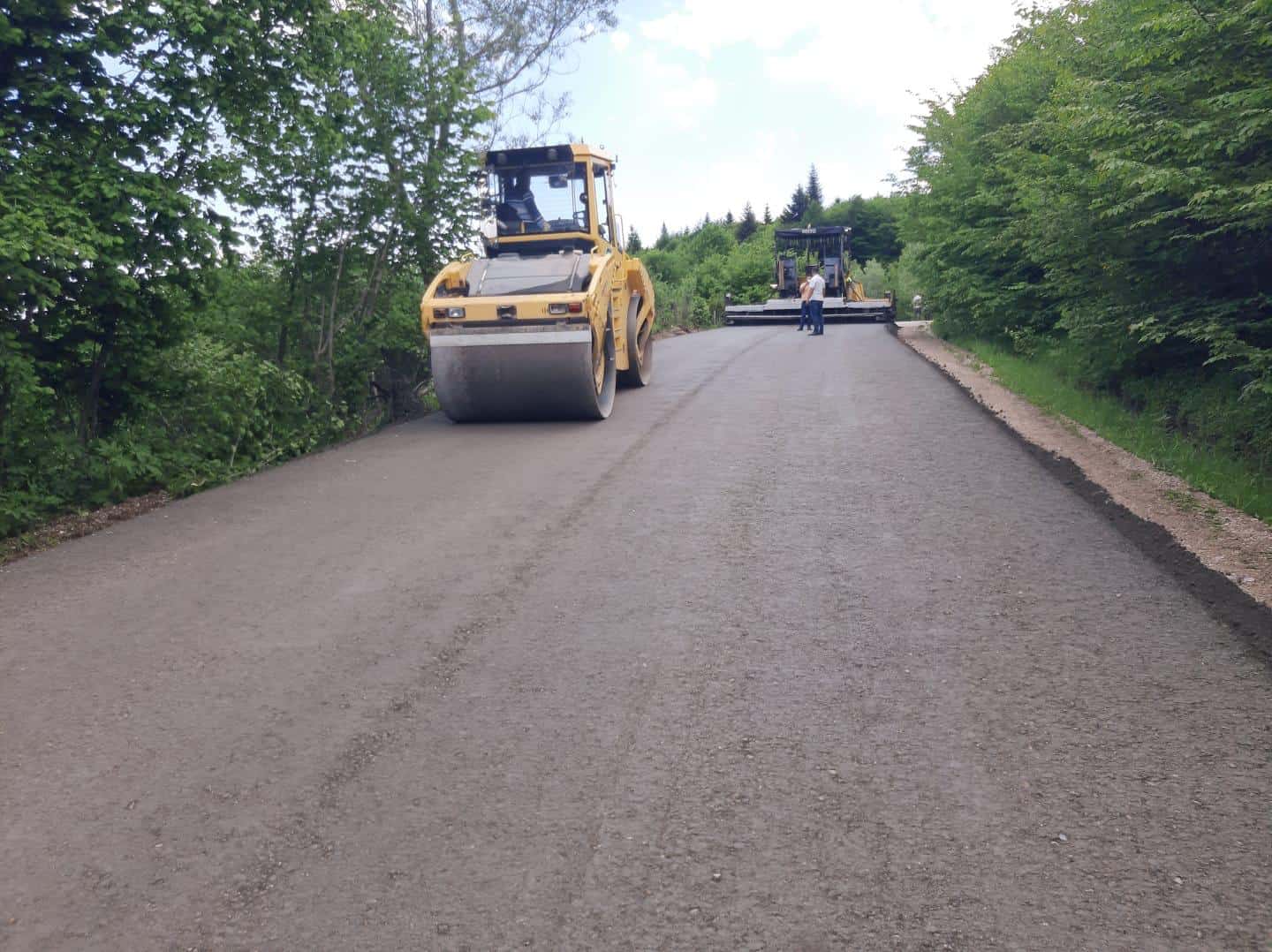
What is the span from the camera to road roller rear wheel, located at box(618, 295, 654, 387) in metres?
14.8

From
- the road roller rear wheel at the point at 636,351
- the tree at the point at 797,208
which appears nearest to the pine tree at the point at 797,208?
the tree at the point at 797,208

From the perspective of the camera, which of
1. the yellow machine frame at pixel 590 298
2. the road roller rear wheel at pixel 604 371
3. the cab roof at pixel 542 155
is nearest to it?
the yellow machine frame at pixel 590 298

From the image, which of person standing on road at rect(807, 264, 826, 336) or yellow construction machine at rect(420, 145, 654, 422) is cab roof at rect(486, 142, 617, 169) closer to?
yellow construction machine at rect(420, 145, 654, 422)

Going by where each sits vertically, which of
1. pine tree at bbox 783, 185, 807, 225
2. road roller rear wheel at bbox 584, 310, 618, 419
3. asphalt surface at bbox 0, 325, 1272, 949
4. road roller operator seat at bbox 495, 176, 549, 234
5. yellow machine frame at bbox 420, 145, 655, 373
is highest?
pine tree at bbox 783, 185, 807, 225

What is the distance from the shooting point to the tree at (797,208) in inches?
4719

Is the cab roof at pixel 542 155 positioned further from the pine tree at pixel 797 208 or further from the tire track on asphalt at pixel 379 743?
the pine tree at pixel 797 208

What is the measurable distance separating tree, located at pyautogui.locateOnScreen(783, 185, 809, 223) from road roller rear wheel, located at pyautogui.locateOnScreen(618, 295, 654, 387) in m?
102

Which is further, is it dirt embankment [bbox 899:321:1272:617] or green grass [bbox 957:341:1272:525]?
green grass [bbox 957:341:1272:525]

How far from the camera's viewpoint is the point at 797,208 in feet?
445

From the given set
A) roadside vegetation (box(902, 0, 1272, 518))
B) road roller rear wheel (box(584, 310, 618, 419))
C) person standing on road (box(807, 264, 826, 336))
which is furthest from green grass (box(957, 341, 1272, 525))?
person standing on road (box(807, 264, 826, 336))

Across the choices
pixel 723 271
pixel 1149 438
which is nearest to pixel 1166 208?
pixel 1149 438

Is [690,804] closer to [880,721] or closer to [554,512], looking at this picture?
[880,721]

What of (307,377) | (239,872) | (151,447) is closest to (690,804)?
(239,872)

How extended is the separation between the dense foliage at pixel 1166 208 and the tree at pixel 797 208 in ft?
345
